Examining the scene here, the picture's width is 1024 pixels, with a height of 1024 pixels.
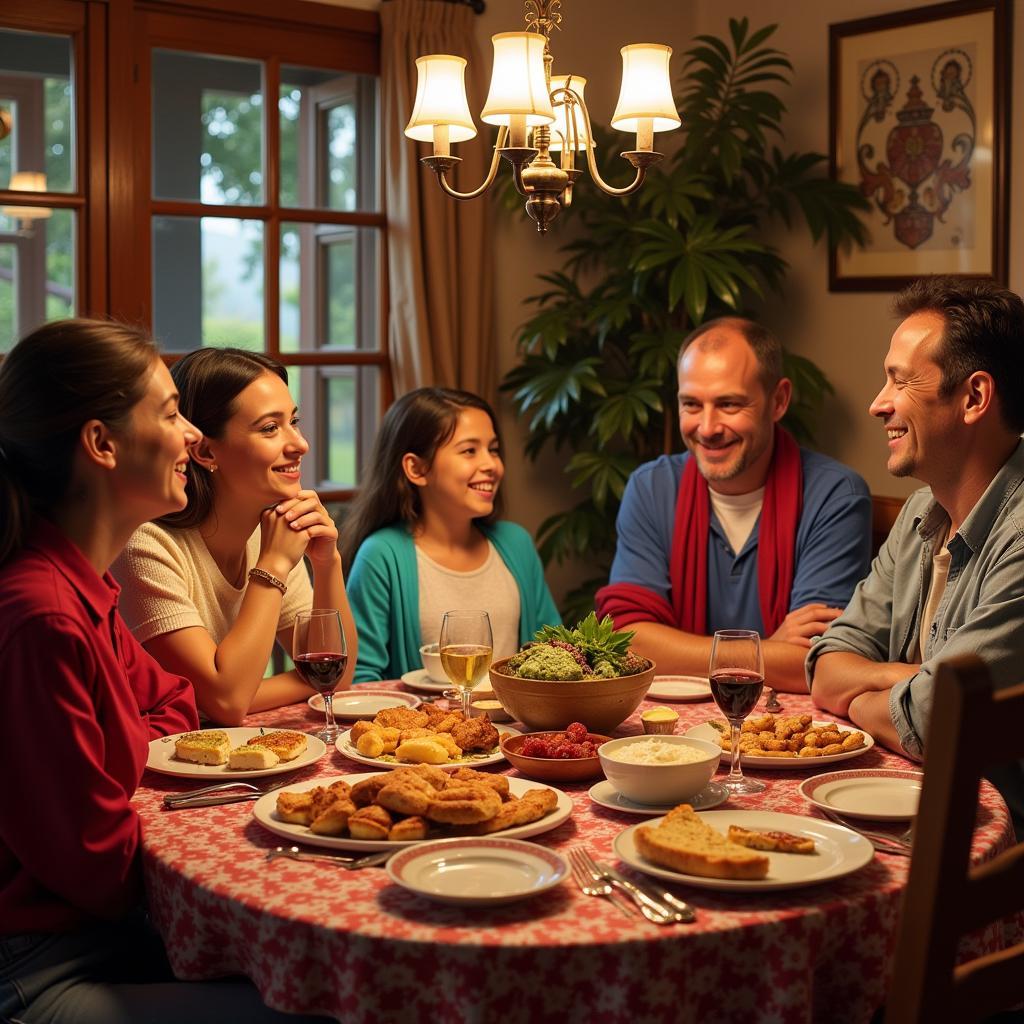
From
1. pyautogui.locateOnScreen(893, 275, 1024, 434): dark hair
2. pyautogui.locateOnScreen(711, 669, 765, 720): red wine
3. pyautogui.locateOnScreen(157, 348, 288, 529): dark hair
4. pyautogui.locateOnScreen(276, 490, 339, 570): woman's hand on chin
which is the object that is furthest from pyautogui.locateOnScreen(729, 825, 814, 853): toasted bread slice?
pyautogui.locateOnScreen(157, 348, 288, 529): dark hair

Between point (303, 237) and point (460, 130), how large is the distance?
6.81 feet

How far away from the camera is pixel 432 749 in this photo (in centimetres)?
176

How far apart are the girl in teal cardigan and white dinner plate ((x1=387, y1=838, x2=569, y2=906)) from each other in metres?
1.42

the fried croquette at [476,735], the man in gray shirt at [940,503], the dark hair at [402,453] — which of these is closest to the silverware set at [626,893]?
the fried croquette at [476,735]

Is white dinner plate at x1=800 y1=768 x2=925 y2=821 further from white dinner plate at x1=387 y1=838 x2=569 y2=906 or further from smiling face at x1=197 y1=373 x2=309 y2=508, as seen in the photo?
smiling face at x1=197 y1=373 x2=309 y2=508

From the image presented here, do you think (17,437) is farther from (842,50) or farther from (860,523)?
(842,50)

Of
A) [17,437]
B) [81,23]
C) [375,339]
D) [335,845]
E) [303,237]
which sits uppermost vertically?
[81,23]

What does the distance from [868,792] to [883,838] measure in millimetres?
176

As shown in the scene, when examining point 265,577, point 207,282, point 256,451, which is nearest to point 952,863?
point 265,577

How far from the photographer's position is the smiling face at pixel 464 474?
295 cm

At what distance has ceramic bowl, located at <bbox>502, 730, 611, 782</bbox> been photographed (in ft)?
5.59

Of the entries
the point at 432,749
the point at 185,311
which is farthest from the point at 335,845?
the point at 185,311

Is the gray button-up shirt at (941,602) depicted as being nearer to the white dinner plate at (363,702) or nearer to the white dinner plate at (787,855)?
the white dinner plate at (787,855)

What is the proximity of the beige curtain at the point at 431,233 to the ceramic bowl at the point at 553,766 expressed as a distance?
2.54m
